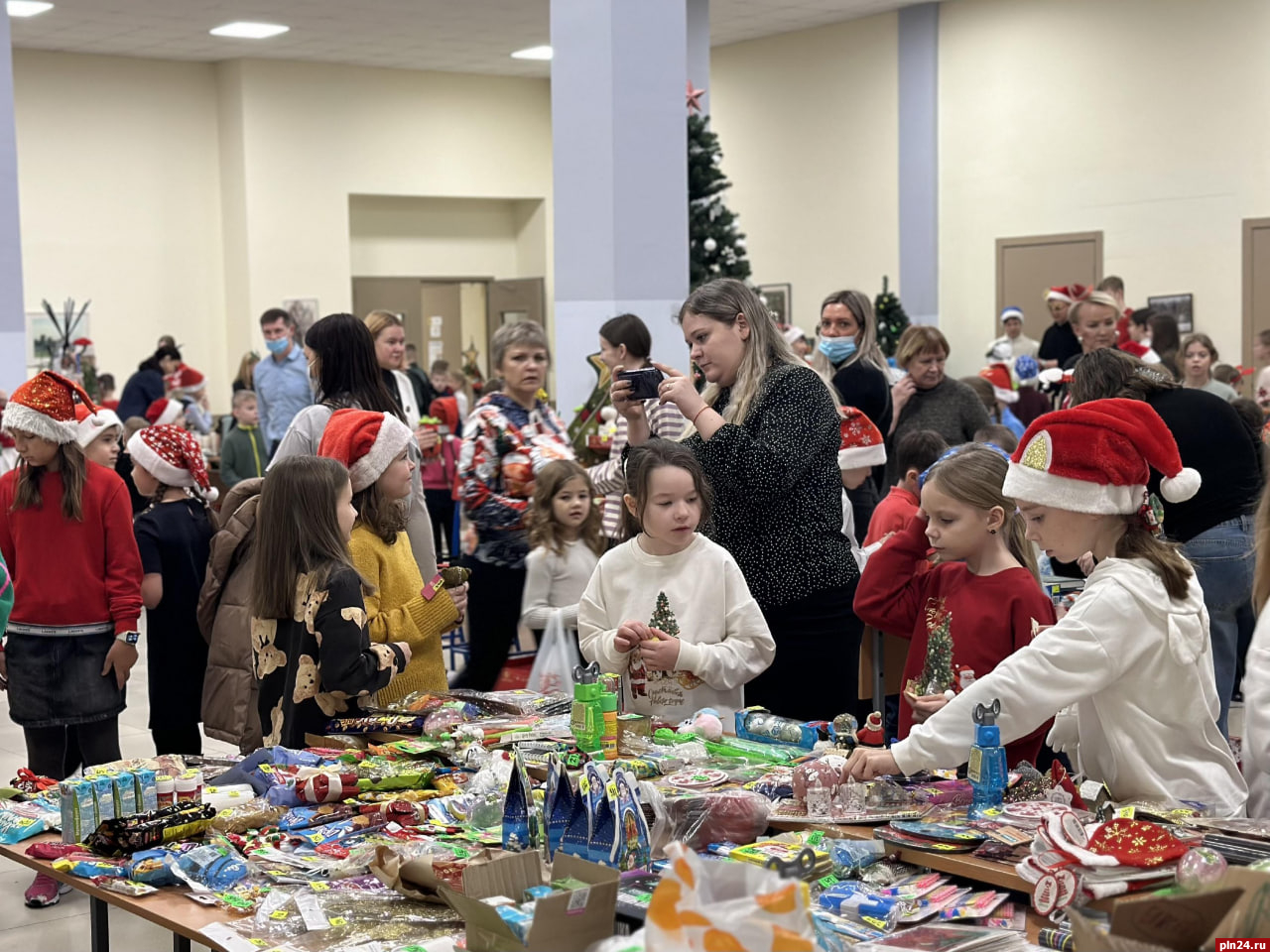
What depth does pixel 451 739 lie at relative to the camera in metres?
3.34

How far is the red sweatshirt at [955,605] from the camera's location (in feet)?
10.9

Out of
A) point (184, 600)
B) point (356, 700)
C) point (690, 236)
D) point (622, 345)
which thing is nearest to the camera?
point (356, 700)

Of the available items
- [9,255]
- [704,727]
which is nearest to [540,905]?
[704,727]

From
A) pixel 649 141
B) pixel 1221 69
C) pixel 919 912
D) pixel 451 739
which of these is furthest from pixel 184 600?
pixel 1221 69

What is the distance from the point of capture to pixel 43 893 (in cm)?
438

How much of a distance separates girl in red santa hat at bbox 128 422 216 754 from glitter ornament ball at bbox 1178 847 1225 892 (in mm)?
3378

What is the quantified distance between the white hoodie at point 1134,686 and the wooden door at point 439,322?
14.2m

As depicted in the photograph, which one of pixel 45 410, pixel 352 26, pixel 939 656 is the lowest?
pixel 939 656

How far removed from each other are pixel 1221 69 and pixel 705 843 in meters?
10.9

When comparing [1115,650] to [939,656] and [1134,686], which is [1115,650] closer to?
[1134,686]

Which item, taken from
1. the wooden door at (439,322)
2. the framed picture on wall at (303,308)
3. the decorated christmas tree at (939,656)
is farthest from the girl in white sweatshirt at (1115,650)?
the wooden door at (439,322)

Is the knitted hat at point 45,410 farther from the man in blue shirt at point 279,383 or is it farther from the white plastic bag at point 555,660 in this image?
the man in blue shirt at point 279,383

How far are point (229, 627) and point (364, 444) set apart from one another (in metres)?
0.74

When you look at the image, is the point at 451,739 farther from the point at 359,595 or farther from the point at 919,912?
the point at 919,912
